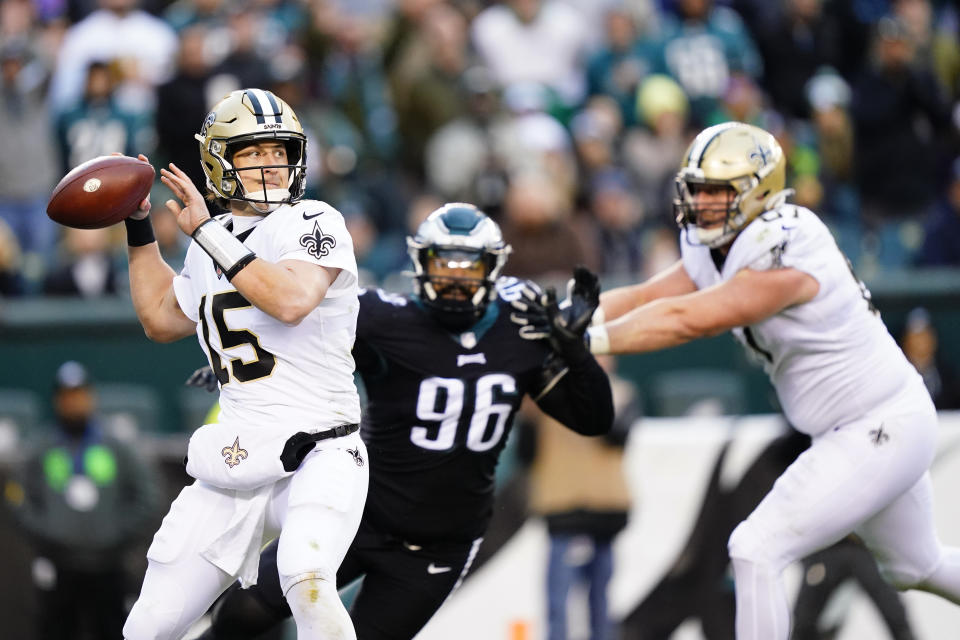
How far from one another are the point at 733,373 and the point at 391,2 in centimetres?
505

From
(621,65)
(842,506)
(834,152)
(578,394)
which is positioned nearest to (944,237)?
(834,152)

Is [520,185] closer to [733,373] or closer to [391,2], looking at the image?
[733,373]

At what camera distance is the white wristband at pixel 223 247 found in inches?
189

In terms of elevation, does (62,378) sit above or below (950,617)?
above

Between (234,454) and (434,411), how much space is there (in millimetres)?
929

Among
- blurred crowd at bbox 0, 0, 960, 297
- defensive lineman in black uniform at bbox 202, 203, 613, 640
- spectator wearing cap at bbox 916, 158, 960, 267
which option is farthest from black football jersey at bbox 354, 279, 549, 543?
spectator wearing cap at bbox 916, 158, 960, 267

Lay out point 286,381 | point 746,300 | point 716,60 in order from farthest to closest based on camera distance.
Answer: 1. point 716,60
2. point 746,300
3. point 286,381

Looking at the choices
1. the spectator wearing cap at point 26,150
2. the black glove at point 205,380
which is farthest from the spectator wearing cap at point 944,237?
the black glove at point 205,380

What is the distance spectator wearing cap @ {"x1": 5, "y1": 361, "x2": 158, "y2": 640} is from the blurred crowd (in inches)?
86.8

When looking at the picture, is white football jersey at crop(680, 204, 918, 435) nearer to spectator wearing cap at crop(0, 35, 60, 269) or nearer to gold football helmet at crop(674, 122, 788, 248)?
gold football helmet at crop(674, 122, 788, 248)

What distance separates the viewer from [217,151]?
5164 millimetres

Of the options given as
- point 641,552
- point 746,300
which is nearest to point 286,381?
point 746,300

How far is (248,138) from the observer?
201 inches

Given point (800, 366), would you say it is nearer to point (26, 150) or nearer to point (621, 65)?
point (621, 65)
